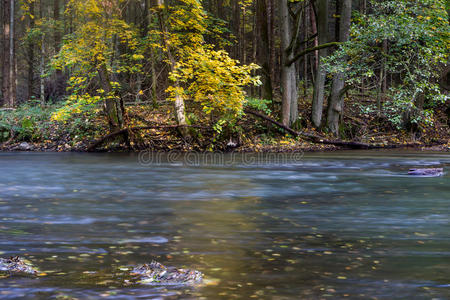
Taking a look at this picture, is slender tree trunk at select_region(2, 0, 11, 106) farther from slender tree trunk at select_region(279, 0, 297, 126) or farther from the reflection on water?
slender tree trunk at select_region(279, 0, 297, 126)

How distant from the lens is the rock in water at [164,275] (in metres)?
4.55

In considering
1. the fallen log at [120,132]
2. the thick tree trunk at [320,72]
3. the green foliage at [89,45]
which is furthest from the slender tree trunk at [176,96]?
the thick tree trunk at [320,72]

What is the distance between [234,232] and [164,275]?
229cm

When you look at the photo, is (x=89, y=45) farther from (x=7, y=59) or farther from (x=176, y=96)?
(x=7, y=59)

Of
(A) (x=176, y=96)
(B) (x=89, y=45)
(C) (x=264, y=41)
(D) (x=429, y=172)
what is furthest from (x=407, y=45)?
(B) (x=89, y=45)

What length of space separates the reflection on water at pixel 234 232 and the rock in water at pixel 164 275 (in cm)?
13

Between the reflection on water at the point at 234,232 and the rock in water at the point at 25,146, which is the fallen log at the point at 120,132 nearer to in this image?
the rock in water at the point at 25,146

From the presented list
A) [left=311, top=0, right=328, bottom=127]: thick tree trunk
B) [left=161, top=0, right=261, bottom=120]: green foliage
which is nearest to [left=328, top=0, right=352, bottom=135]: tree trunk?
[left=311, top=0, right=328, bottom=127]: thick tree trunk

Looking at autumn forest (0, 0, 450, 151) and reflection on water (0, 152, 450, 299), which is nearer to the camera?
reflection on water (0, 152, 450, 299)

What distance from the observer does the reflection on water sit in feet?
14.7

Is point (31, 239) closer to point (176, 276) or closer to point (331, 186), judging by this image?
point (176, 276)

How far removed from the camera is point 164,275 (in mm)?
4680

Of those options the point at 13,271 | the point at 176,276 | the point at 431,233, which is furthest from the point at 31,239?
the point at 431,233

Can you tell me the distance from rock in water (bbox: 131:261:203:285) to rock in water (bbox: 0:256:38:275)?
40.1 inches
